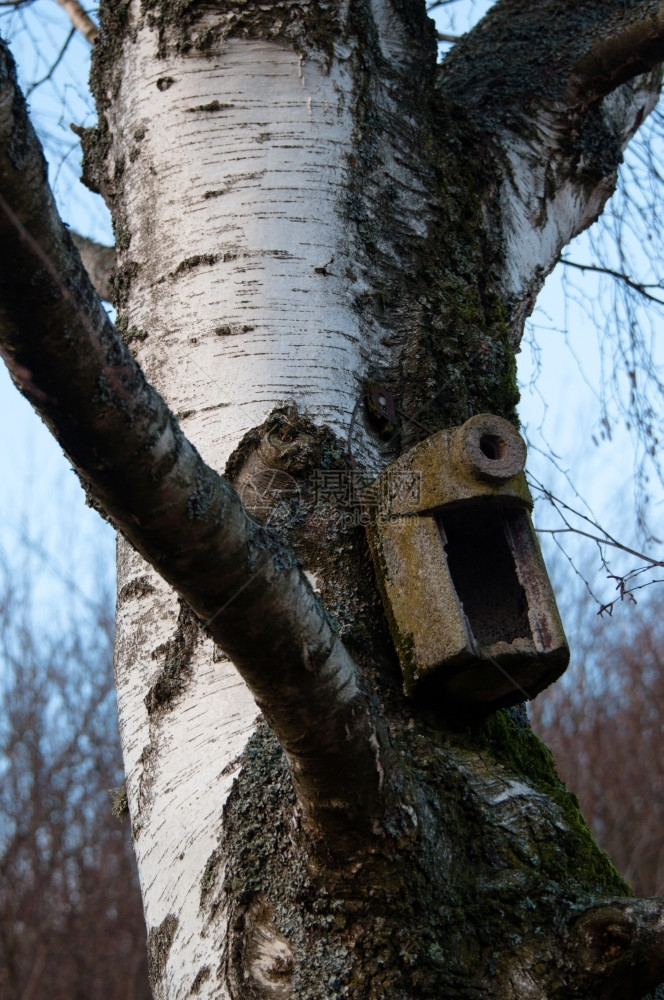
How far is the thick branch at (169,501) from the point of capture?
35.0 inches

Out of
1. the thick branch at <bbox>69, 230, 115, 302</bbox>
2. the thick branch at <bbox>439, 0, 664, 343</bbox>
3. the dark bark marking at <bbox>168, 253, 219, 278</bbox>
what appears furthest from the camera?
the thick branch at <bbox>69, 230, 115, 302</bbox>

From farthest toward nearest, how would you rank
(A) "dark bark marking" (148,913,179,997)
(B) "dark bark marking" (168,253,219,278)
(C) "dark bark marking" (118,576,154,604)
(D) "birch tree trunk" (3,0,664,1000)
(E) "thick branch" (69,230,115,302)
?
(E) "thick branch" (69,230,115,302)
(B) "dark bark marking" (168,253,219,278)
(C) "dark bark marking" (118,576,154,604)
(A) "dark bark marking" (148,913,179,997)
(D) "birch tree trunk" (3,0,664,1000)

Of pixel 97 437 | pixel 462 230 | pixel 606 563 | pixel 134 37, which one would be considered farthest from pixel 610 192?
pixel 97 437

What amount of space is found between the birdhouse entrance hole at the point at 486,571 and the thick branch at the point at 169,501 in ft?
1.40

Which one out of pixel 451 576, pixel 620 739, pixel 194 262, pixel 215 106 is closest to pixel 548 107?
pixel 215 106

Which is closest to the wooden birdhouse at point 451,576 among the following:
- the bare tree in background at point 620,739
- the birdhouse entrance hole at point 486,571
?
the birdhouse entrance hole at point 486,571

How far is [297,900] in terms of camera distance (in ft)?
4.05

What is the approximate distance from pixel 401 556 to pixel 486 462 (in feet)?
0.60

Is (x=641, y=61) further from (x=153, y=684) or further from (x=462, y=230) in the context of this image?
(x=153, y=684)

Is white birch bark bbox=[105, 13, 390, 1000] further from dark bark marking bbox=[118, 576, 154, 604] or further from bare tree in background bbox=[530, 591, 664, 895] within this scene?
bare tree in background bbox=[530, 591, 664, 895]

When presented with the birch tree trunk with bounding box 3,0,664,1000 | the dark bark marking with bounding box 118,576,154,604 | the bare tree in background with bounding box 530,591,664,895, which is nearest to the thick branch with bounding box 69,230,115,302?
the birch tree trunk with bounding box 3,0,664,1000

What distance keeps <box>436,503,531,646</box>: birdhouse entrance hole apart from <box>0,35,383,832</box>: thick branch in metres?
0.43

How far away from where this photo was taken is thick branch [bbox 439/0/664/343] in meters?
2.17

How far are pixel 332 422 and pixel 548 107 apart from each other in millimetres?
1145
